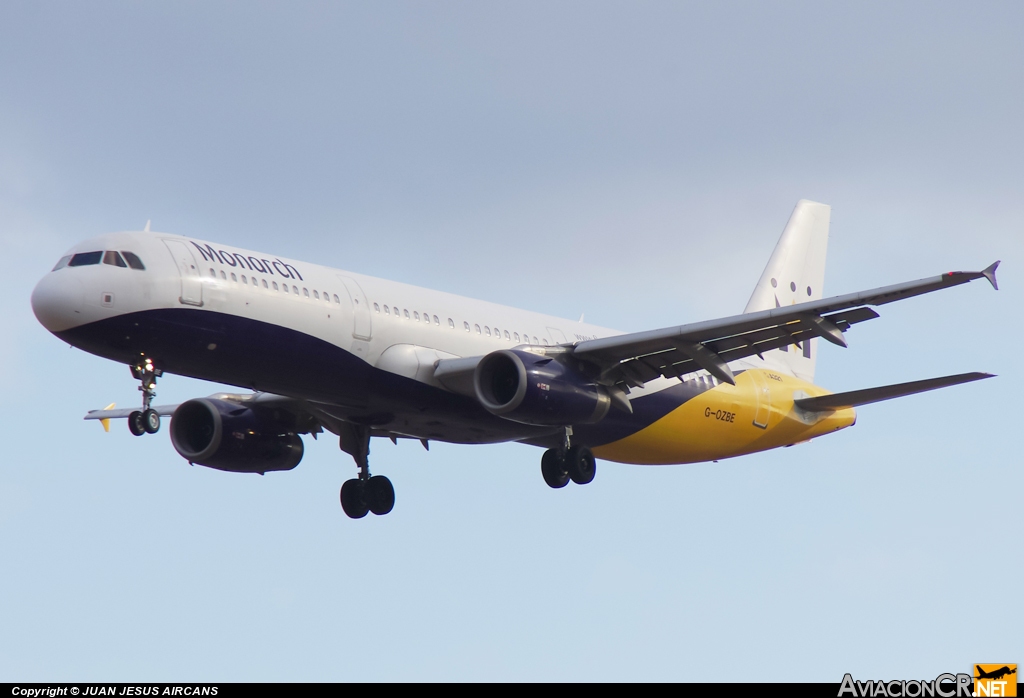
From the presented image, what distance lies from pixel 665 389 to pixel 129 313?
1428cm

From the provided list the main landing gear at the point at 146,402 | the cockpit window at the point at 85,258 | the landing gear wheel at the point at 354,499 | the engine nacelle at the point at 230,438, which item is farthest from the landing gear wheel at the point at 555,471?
the cockpit window at the point at 85,258

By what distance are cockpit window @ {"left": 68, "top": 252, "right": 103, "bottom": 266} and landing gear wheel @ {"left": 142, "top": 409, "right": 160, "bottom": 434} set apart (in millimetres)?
3188

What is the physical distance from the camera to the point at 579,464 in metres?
32.3

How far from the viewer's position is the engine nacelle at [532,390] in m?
29.9

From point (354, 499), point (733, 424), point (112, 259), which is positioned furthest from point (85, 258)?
point (733, 424)

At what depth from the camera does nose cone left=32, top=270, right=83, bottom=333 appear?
1040 inches

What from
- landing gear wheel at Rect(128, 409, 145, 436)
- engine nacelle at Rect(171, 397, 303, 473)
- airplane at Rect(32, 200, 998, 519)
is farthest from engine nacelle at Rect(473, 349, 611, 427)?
landing gear wheel at Rect(128, 409, 145, 436)

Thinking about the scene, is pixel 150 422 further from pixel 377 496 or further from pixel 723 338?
pixel 723 338

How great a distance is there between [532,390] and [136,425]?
8440mm

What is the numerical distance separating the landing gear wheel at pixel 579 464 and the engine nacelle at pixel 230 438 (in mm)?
7216

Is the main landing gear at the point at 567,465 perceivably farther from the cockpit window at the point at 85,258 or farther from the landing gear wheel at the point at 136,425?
the cockpit window at the point at 85,258

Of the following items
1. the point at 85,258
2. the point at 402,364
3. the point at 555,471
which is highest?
→ the point at 85,258

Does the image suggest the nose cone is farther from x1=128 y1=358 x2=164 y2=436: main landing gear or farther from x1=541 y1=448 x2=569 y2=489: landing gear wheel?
x1=541 y1=448 x2=569 y2=489: landing gear wheel

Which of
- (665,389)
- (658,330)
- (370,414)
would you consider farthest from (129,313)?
(665,389)
